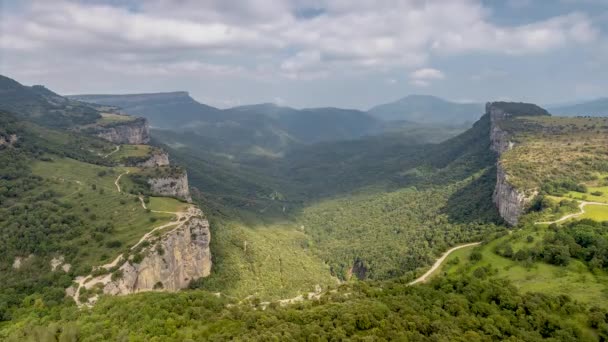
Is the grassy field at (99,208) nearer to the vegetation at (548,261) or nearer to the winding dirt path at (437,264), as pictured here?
the winding dirt path at (437,264)

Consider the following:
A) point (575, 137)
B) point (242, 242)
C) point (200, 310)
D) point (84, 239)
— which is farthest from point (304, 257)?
point (575, 137)

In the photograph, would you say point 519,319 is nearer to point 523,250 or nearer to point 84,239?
point 523,250

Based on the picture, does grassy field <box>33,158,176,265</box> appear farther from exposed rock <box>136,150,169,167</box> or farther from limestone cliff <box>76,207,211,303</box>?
exposed rock <box>136,150,169,167</box>

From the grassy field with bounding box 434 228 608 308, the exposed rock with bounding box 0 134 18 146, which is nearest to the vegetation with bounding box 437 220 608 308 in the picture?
the grassy field with bounding box 434 228 608 308

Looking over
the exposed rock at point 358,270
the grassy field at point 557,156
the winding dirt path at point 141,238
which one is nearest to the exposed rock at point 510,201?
the grassy field at point 557,156

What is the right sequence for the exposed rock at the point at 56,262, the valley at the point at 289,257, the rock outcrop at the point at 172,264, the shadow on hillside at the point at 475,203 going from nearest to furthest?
1. the valley at the point at 289,257
2. the rock outcrop at the point at 172,264
3. the exposed rock at the point at 56,262
4. the shadow on hillside at the point at 475,203

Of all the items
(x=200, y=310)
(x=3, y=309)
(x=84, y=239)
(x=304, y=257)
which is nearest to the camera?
(x=200, y=310)

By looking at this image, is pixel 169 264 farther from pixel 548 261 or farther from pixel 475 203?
pixel 475 203
